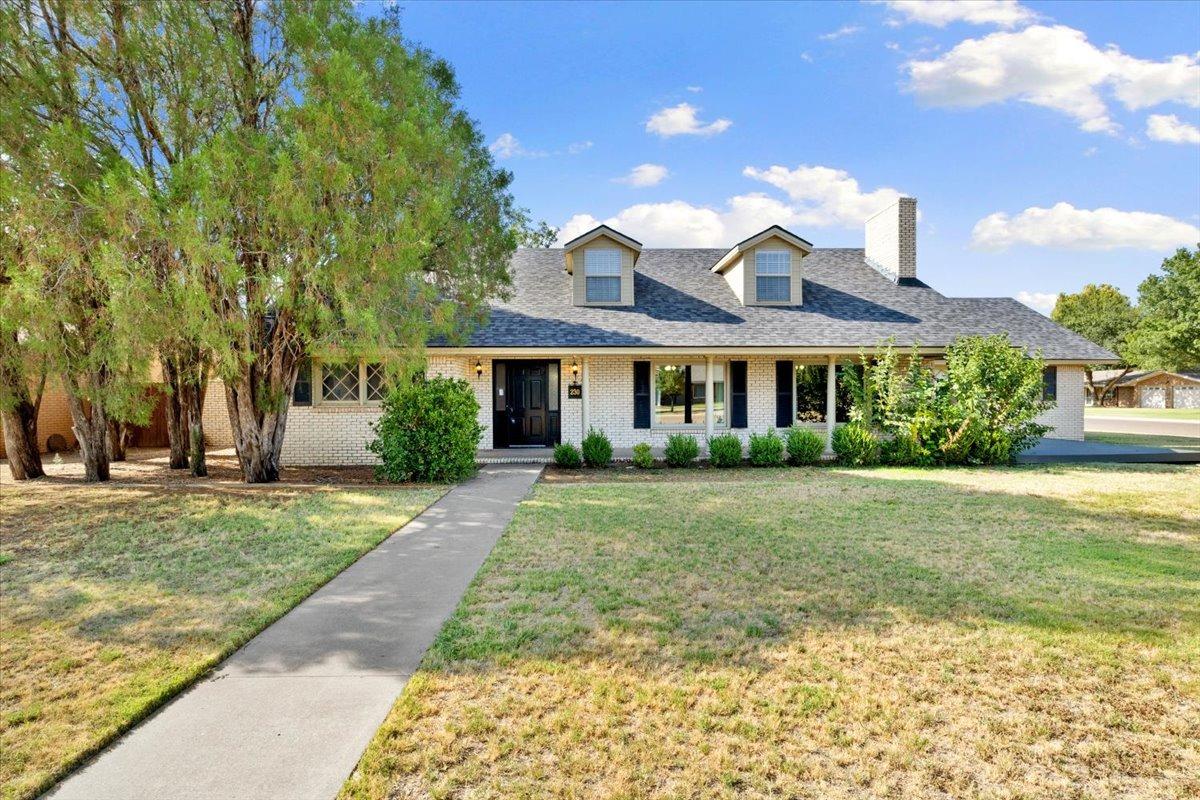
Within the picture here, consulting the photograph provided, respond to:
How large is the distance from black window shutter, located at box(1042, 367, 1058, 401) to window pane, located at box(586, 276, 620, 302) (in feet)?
37.6

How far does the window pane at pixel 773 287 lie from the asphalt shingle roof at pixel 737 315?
43cm

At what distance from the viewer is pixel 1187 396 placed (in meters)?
49.2

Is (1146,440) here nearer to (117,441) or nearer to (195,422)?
(195,422)

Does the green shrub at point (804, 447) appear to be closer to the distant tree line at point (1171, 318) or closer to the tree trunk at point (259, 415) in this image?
the tree trunk at point (259, 415)

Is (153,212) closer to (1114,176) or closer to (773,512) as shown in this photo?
(773,512)

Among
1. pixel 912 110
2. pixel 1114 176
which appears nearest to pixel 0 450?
pixel 912 110

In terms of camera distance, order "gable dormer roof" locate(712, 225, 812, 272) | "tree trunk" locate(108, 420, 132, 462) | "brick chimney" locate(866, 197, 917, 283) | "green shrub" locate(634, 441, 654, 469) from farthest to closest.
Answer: "brick chimney" locate(866, 197, 917, 283)
"gable dormer roof" locate(712, 225, 812, 272)
"tree trunk" locate(108, 420, 132, 462)
"green shrub" locate(634, 441, 654, 469)

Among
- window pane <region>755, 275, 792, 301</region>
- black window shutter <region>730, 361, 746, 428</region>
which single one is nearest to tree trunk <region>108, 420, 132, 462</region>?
black window shutter <region>730, 361, 746, 428</region>

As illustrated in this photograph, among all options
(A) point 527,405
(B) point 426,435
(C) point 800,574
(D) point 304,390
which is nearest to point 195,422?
(D) point 304,390

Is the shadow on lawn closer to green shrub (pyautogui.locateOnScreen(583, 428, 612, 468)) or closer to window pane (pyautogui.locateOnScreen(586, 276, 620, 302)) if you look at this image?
green shrub (pyautogui.locateOnScreen(583, 428, 612, 468))

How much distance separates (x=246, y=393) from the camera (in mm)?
10398

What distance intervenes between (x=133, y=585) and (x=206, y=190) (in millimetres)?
5020

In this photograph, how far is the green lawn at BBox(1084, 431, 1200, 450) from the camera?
647 inches

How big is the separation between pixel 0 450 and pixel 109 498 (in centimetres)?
964
